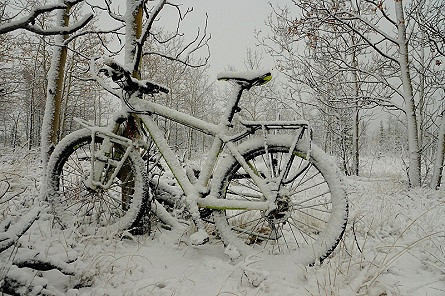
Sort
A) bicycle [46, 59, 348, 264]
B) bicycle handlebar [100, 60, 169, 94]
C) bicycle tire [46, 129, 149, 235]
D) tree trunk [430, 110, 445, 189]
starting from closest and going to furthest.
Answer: bicycle [46, 59, 348, 264] → bicycle handlebar [100, 60, 169, 94] → bicycle tire [46, 129, 149, 235] → tree trunk [430, 110, 445, 189]

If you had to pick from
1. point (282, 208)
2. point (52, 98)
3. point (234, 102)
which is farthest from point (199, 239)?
point (52, 98)

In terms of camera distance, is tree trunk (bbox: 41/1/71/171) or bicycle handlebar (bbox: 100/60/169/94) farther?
tree trunk (bbox: 41/1/71/171)

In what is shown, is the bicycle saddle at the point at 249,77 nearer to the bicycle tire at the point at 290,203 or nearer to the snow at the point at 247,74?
the snow at the point at 247,74

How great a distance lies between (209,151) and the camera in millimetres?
2369

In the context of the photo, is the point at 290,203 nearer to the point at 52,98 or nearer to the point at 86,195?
the point at 86,195

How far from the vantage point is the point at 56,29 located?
45.8 inches

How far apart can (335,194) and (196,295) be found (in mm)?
1146

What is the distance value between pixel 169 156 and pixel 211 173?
0.39 m

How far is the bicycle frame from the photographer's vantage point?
212cm

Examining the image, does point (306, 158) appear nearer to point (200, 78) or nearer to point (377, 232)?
point (377, 232)

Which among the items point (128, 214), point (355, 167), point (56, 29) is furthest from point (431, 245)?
point (355, 167)

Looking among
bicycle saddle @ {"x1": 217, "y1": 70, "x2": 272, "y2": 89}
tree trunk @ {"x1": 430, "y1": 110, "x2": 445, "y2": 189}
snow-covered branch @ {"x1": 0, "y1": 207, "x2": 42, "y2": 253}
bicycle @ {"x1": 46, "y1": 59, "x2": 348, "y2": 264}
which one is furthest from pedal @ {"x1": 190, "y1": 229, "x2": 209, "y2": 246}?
tree trunk @ {"x1": 430, "y1": 110, "x2": 445, "y2": 189}

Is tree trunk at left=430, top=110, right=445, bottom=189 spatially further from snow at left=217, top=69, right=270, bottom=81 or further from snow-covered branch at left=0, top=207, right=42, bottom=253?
snow-covered branch at left=0, top=207, right=42, bottom=253

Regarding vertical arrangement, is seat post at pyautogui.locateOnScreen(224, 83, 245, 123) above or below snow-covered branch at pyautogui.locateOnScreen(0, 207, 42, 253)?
above
